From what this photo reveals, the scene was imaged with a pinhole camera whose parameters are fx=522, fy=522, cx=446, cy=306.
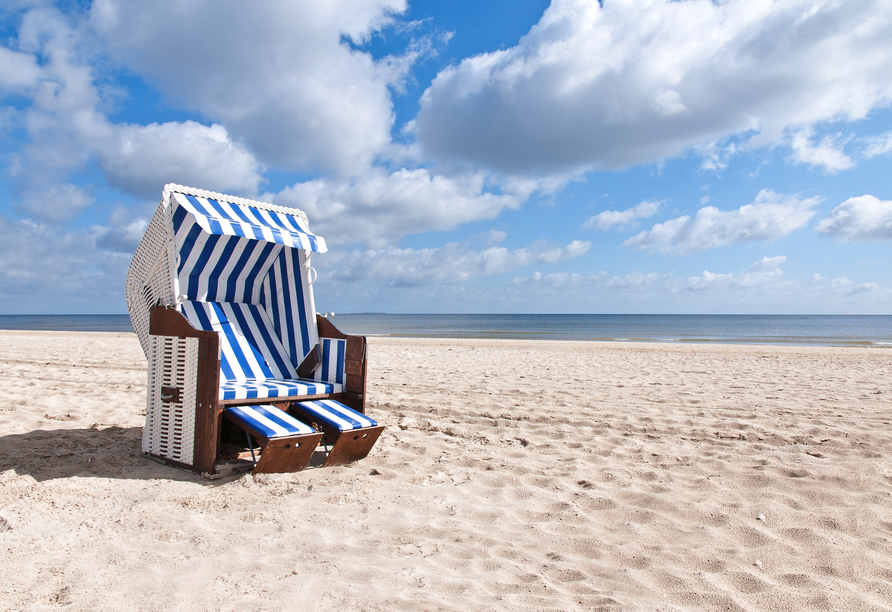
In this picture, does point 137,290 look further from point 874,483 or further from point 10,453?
point 874,483

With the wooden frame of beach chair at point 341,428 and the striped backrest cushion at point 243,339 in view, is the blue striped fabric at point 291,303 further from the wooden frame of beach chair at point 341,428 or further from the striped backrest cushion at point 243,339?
the wooden frame of beach chair at point 341,428

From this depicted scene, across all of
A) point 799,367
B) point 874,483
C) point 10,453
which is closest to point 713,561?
point 874,483

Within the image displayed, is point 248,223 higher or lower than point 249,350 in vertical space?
higher

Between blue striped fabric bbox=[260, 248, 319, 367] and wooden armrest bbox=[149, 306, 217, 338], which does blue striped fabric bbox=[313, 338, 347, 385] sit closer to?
blue striped fabric bbox=[260, 248, 319, 367]

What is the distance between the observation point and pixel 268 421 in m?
3.52

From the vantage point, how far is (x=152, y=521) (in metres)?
2.76

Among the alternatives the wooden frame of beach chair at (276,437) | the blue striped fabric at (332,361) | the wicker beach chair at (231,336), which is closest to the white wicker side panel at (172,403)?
the wicker beach chair at (231,336)

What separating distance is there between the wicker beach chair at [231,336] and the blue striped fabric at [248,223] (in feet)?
0.04

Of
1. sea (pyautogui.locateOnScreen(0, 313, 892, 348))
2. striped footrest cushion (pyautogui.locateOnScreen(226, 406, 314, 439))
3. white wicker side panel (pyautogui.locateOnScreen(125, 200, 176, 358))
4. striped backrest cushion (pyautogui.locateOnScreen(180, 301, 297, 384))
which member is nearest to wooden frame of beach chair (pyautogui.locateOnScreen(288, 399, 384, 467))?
striped footrest cushion (pyautogui.locateOnScreen(226, 406, 314, 439))

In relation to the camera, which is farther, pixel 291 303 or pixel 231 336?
pixel 291 303

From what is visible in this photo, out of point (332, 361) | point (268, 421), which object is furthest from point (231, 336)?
point (268, 421)

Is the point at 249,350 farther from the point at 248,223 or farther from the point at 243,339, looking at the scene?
the point at 248,223

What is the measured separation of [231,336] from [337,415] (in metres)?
1.44

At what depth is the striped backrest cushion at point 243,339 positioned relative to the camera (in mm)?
4477
